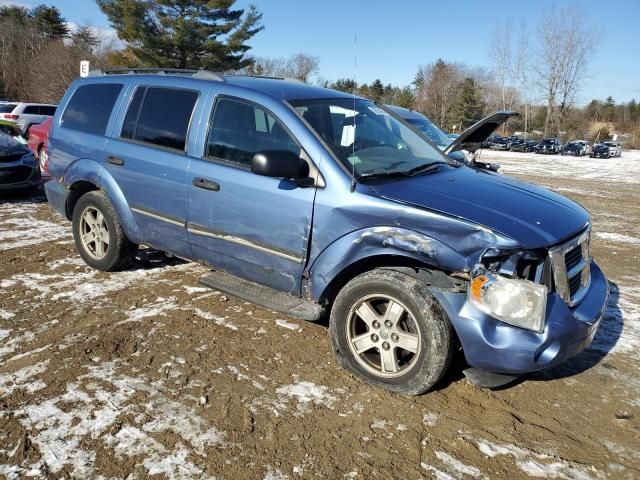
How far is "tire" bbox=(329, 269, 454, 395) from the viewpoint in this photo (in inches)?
119

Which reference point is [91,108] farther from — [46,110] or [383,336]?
[46,110]

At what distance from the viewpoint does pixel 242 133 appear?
12.9ft

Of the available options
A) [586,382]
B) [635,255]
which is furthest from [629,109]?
[586,382]

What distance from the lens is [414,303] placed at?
9.94 ft

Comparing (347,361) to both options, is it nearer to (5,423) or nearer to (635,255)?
(5,423)

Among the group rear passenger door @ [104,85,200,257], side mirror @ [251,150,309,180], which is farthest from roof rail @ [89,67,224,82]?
side mirror @ [251,150,309,180]

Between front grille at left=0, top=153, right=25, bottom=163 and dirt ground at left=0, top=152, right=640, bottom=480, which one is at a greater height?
front grille at left=0, top=153, right=25, bottom=163

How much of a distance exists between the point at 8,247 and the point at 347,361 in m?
4.63

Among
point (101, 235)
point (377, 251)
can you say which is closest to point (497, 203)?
point (377, 251)

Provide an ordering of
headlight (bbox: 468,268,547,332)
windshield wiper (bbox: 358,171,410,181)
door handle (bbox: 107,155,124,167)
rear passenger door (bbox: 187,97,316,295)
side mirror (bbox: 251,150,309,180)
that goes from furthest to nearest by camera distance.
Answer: door handle (bbox: 107,155,124,167) → rear passenger door (bbox: 187,97,316,295) → windshield wiper (bbox: 358,171,410,181) → side mirror (bbox: 251,150,309,180) → headlight (bbox: 468,268,547,332)

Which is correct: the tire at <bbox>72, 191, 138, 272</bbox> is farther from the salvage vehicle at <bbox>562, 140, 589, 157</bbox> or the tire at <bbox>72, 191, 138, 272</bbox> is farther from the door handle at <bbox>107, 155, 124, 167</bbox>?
the salvage vehicle at <bbox>562, 140, 589, 157</bbox>

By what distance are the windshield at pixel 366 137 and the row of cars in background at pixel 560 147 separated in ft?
116

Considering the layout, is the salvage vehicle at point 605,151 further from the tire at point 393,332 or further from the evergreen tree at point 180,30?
the tire at point 393,332

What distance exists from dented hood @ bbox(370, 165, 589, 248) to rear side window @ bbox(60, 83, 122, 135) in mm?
2955
